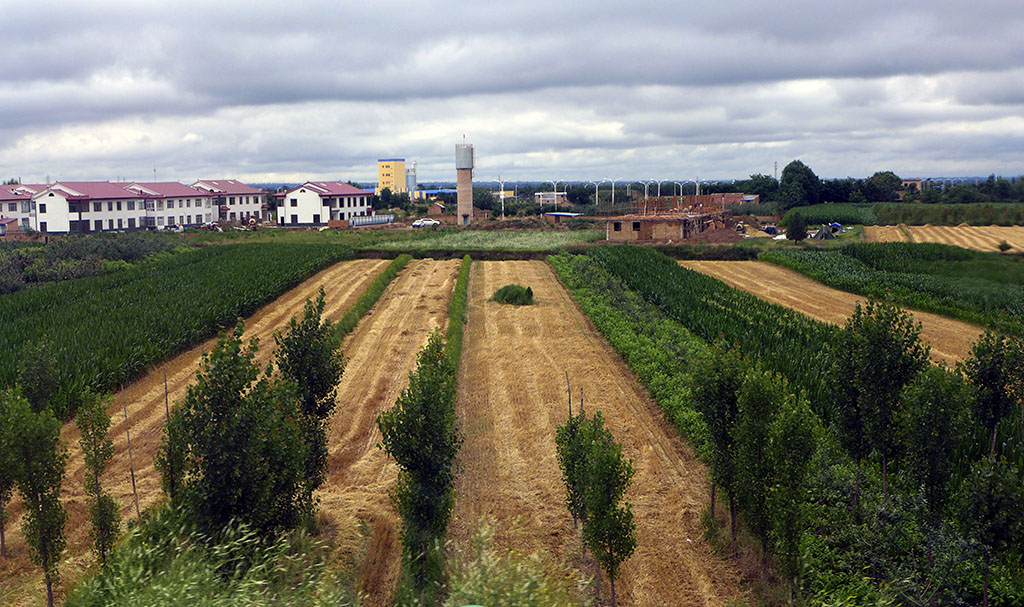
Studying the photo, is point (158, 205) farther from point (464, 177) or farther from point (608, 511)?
point (608, 511)

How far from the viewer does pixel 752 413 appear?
10.1m

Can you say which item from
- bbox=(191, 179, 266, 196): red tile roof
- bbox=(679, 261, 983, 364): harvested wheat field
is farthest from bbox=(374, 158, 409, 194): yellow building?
bbox=(679, 261, 983, 364): harvested wheat field

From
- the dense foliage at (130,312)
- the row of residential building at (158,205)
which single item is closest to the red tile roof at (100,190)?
the row of residential building at (158,205)

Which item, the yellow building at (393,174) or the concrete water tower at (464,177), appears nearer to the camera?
the concrete water tower at (464,177)

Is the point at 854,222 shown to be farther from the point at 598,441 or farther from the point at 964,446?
the point at 598,441

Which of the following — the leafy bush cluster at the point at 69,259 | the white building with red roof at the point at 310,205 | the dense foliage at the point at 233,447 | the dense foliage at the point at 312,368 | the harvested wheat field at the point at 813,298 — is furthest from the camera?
the white building with red roof at the point at 310,205

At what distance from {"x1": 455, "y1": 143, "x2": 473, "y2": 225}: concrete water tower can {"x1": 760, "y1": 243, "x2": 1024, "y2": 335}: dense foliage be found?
169 ft

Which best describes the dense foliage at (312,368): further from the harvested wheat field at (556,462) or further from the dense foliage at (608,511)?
the dense foliage at (608,511)

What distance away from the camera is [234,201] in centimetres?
9644

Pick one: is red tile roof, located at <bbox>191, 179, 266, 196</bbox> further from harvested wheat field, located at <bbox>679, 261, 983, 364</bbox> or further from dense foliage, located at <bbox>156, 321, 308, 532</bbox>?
dense foliage, located at <bbox>156, 321, 308, 532</bbox>

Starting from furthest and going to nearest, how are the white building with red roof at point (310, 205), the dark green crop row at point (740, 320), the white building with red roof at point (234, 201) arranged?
the white building with red roof at point (234, 201) < the white building with red roof at point (310, 205) < the dark green crop row at point (740, 320)

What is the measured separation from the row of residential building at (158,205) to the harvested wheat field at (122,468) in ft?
178

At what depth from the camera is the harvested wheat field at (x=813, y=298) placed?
24419mm

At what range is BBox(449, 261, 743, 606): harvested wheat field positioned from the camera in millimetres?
10672
